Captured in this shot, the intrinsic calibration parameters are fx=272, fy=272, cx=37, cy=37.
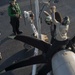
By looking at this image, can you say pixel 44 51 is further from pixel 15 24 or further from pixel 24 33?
pixel 24 33

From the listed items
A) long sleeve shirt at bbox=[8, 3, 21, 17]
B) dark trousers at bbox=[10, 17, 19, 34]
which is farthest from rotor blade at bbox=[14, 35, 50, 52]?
dark trousers at bbox=[10, 17, 19, 34]

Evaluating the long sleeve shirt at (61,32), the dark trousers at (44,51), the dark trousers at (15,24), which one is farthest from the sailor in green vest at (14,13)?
the long sleeve shirt at (61,32)

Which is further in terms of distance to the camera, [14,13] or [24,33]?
[24,33]

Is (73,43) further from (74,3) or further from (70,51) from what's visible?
(74,3)

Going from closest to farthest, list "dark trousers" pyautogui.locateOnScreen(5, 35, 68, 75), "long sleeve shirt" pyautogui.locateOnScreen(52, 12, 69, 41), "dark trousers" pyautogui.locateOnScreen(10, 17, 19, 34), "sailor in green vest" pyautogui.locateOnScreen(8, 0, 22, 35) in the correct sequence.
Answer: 1. "long sleeve shirt" pyautogui.locateOnScreen(52, 12, 69, 41)
2. "dark trousers" pyautogui.locateOnScreen(5, 35, 68, 75)
3. "sailor in green vest" pyautogui.locateOnScreen(8, 0, 22, 35)
4. "dark trousers" pyautogui.locateOnScreen(10, 17, 19, 34)

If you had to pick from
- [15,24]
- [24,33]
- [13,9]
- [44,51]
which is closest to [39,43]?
[44,51]

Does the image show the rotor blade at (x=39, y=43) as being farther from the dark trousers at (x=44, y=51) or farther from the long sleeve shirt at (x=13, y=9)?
the long sleeve shirt at (x=13, y=9)

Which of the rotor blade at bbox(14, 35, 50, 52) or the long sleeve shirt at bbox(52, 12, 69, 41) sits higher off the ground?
the long sleeve shirt at bbox(52, 12, 69, 41)

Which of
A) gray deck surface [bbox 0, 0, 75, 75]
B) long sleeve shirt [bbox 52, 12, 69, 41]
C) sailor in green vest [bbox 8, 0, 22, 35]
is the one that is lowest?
gray deck surface [bbox 0, 0, 75, 75]

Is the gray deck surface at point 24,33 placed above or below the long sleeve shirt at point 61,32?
below

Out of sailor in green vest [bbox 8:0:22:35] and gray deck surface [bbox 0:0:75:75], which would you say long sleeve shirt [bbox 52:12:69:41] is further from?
sailor in green vest [bbox 8:0:22:35]

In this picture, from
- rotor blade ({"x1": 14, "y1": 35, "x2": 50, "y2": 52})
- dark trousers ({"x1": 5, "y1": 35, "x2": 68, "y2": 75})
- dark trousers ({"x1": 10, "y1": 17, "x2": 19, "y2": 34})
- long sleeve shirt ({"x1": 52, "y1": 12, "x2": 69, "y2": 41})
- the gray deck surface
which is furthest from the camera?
dark trousers ({"x1": 10, "y1": 17, "x2": 19, "y2": 34})
